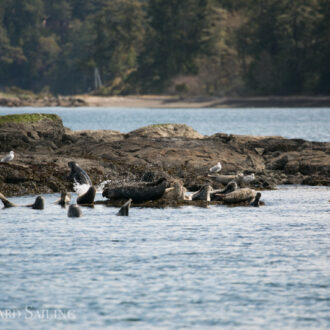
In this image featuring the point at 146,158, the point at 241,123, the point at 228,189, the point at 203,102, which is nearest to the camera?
the point at 228,189

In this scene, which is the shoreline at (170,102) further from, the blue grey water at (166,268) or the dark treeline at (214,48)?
the blue grey water at (166,268)

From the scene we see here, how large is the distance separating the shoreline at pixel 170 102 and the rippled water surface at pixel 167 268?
12222 centimetres

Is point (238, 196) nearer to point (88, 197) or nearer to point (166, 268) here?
point (88, 197)

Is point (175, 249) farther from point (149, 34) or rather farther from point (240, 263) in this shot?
point (149, 34)

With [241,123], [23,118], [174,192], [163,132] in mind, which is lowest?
[241,123]

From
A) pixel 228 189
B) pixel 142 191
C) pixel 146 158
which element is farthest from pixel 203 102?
pixel 142 191

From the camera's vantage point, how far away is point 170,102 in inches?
6462

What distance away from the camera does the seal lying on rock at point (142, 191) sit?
2436 centimetres

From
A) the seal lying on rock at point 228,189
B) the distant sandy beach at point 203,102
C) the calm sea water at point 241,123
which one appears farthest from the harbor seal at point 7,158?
the distant sandy beach at point 203,102

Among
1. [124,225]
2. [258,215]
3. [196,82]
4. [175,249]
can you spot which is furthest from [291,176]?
[196,82]

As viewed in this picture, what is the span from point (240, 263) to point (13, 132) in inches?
857

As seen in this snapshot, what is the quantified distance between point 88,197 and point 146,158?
26.4 feet

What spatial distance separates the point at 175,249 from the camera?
1886 centimetres

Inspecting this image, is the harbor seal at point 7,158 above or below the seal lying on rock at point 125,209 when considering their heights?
above
